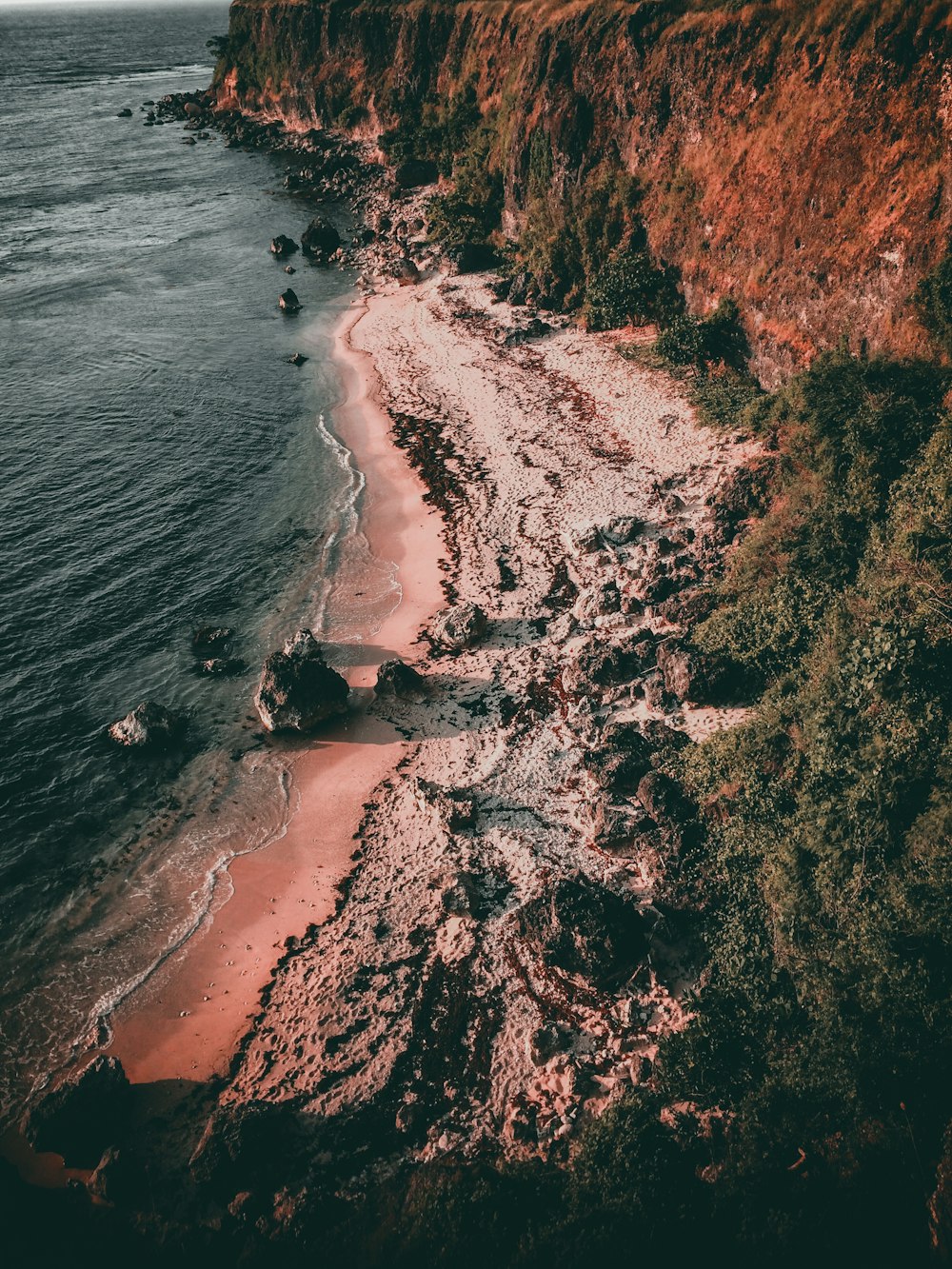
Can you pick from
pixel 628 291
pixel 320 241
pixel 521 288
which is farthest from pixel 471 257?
pixel 628 291

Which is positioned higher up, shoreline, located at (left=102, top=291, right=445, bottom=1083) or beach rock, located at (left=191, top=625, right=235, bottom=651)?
beach rock, located at (left=191, top=625, right=235, bottom=651)

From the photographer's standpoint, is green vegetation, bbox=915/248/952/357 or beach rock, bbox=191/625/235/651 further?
beach rock, bbox=191/625/235/651

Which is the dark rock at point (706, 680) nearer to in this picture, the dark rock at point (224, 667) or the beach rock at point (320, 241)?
the dark rock at point (224, 667)

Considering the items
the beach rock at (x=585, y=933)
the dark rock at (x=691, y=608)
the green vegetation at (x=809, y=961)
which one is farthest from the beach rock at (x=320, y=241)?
the beach rock at (x=585, y=933)

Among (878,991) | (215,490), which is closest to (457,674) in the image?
(878,991)

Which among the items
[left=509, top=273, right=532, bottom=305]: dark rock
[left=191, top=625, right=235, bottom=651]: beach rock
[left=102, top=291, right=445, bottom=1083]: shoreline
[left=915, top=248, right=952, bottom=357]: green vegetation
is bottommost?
[left=102, top=291, right=445, bottom=1083]: shoreline

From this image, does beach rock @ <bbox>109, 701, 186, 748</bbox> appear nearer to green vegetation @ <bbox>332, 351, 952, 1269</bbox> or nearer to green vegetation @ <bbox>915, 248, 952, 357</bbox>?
green vegetation @ <bbox>332, 351, 952, 1269</bbox>

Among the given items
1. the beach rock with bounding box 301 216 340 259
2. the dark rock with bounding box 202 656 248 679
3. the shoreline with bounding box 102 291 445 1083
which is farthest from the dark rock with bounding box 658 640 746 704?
the beach rock with bounding box 301 216 340 259
